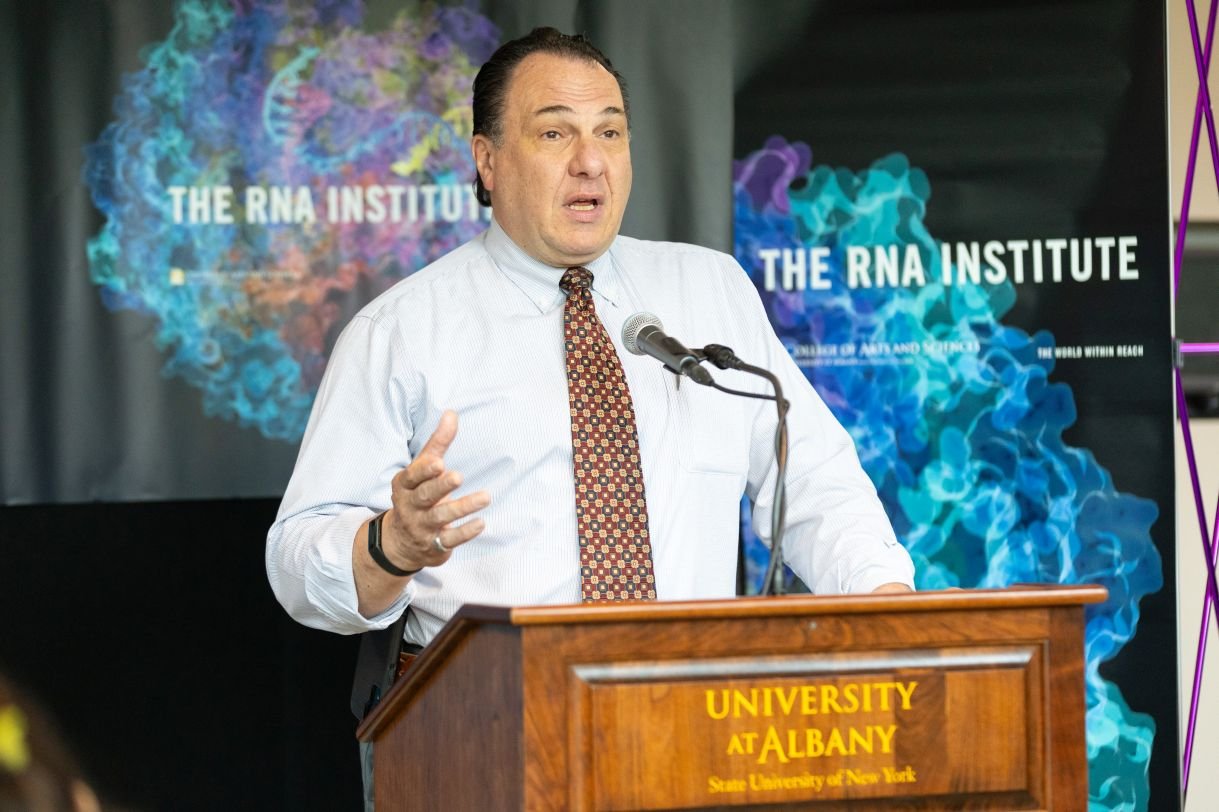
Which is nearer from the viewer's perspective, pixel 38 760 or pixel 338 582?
pixel 338 582

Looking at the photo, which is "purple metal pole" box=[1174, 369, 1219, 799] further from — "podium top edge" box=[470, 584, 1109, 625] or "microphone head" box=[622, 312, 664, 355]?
"podium top edge" box=[470, 584, 1109, 625]

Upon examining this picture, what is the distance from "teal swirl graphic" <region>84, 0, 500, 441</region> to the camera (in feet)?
12.3

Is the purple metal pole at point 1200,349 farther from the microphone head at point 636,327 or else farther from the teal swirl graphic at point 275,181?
the microphone head at point 636,327

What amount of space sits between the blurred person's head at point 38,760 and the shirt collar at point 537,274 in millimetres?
1902

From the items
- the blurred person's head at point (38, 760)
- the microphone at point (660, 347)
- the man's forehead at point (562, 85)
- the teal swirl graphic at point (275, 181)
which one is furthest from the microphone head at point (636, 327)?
the blurred person's head at point (38, 760)

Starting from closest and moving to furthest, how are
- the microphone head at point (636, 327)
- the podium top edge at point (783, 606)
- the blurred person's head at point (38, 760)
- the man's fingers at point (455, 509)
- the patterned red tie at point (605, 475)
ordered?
the podium top edge at point (783, 606) → the man's fingers at point (455, 509) → the microphone head at point (636, 327) → the patterned red tie at point (605, 475) → the blurred person's head at point (38, 760)

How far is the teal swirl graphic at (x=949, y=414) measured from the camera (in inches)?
152

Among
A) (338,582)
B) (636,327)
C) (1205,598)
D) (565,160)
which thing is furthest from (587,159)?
(1205,598)

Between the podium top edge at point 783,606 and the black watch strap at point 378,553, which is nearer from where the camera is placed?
the podium top edge at point 783,606

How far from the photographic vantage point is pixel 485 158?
9.20 ft

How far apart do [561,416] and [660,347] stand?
1.68 feet

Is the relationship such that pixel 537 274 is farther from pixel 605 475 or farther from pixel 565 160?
pixel 605 475

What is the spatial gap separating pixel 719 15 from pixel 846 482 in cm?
176

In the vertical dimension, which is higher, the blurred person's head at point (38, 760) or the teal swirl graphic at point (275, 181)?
the teal swirl graphic at point (275, 181)
